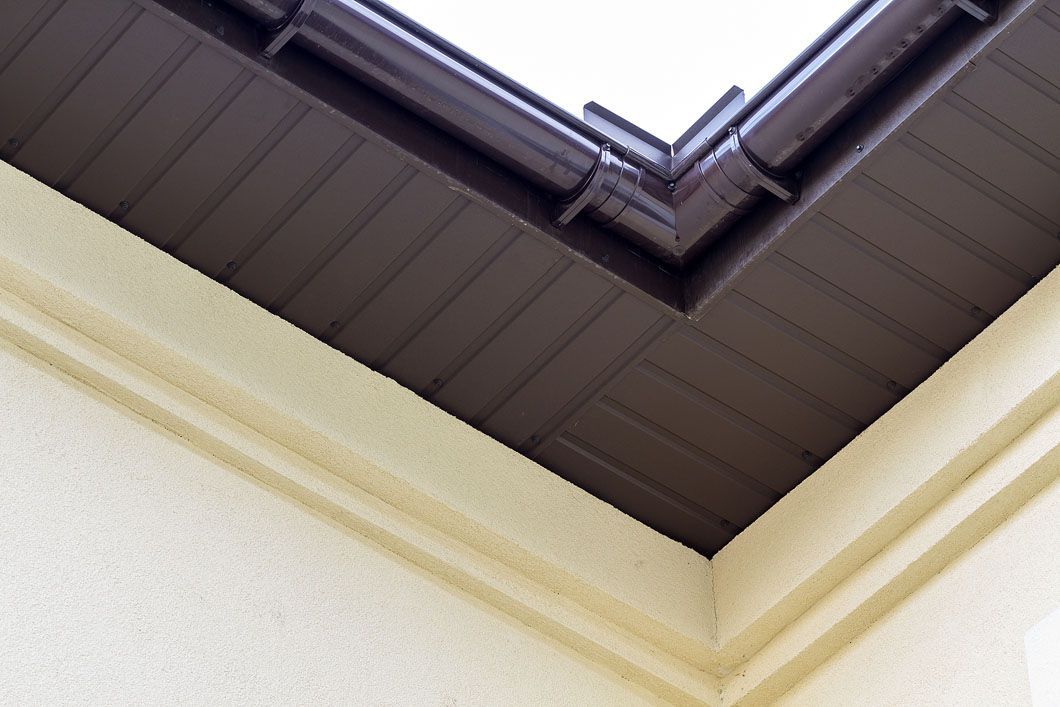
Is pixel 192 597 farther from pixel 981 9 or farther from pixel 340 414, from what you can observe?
pixel 981 9

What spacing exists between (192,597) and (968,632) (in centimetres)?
A: 188

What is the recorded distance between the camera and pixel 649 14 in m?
3.61

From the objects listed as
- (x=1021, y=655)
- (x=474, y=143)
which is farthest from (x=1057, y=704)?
(x=474, y=143)

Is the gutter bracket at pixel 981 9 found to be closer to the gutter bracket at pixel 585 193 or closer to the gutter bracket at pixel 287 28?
the gutter bracket at pixel 585 193

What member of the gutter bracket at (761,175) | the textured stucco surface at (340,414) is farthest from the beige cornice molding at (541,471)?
the gutter bracket at (761,175)

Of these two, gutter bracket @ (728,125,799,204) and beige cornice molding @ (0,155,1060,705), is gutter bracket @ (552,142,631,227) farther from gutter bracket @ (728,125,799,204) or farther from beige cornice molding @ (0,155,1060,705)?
beige cornice molding @ (0,155,1060,705)

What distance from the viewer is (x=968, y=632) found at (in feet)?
10.6

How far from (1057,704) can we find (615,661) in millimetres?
1288

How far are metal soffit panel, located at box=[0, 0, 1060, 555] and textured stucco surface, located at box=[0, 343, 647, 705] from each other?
0.53 metres

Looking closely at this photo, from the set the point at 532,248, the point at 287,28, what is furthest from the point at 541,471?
the point at 287,28

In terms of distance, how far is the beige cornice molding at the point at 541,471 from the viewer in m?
3.34

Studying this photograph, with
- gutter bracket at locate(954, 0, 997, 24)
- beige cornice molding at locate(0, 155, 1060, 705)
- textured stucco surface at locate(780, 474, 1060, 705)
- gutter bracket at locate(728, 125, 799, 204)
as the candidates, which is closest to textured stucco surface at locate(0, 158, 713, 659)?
beige cornice molding at locate(0, 155, 1060, 705)

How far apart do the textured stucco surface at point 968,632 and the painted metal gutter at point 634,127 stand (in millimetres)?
1026

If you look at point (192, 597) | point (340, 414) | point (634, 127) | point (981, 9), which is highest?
point (634, 127)
